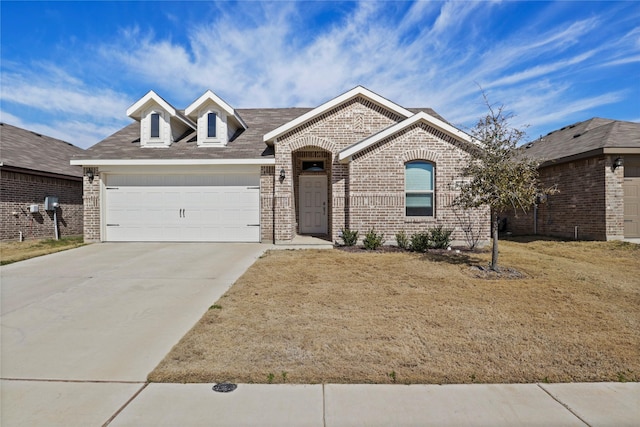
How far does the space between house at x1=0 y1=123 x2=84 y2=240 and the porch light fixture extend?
21715 mm

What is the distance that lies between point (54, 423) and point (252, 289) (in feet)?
12.1

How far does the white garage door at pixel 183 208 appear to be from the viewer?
39.3ft

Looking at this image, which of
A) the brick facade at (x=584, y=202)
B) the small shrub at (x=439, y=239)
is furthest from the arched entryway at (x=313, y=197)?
the brick facade at (x=584, y=202)

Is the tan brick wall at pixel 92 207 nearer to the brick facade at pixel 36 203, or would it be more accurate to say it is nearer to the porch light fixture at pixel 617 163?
the brick facade at pixel 36 203

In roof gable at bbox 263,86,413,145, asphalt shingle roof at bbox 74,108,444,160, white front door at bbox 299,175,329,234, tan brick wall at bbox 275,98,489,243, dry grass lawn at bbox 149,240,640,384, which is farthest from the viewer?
white front door at bbox 299,175,329,234

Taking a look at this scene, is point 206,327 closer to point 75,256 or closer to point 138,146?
point 75,256

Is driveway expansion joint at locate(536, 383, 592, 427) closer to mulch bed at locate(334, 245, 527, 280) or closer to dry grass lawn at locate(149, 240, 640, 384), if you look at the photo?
dry grass lawn at locate(149, 240, 640, 384)

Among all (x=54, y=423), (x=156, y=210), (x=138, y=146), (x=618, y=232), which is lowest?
(x=54, y=423)

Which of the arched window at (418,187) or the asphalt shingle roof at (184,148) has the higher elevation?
the asphalt shingle roof at (184,148)

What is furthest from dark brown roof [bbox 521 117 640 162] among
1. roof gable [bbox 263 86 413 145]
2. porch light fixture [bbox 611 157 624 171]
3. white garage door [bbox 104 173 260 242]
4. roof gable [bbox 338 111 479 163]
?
white garage door [bbox 104 173 260 242]

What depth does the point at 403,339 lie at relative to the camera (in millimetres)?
4168

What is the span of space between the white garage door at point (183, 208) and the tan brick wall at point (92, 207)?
10.9 inches

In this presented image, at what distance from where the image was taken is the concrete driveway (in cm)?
313

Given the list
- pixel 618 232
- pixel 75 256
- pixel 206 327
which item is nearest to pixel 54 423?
pixel 206 327
